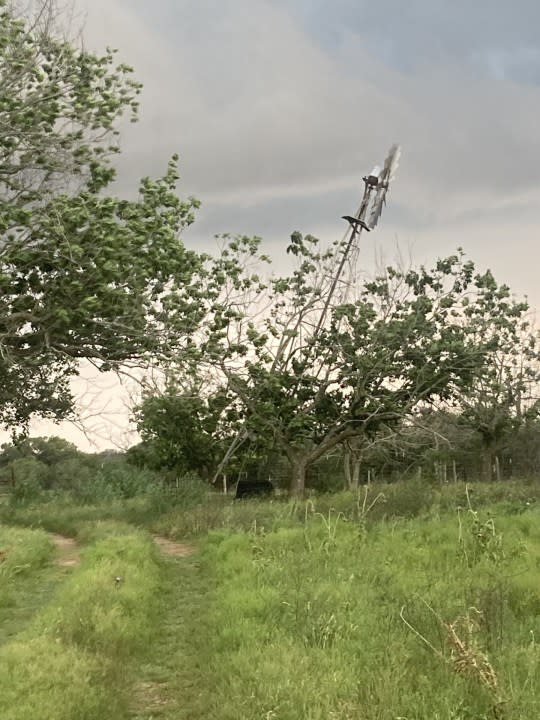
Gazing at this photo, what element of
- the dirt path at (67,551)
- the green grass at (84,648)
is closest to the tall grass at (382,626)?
the green grass at (84,648)

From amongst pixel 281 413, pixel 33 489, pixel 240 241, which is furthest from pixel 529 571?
pixel 33 489

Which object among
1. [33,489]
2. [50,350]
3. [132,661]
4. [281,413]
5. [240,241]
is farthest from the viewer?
[33,489]

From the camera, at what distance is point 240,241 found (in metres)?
19.6

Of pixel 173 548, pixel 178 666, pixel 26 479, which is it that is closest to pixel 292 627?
pixel 178 666

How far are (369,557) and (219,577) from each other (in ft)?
7.58

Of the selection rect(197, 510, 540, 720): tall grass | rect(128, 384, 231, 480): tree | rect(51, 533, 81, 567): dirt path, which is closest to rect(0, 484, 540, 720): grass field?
rect(197, 510, 540, 720): tall grass

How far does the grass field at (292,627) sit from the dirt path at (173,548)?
1.38 meters

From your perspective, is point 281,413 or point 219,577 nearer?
point 219,577

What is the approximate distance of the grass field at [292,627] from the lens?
5.42 metres

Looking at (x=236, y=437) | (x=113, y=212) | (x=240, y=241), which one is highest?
(x=240, y=241)

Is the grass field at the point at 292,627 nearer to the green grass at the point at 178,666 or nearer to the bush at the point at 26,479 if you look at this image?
the green grass at the point at 178,666

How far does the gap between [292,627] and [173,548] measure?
10.2m

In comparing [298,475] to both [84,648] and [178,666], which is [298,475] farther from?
[84,648]

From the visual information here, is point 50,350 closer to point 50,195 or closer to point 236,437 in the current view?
point 50,195
